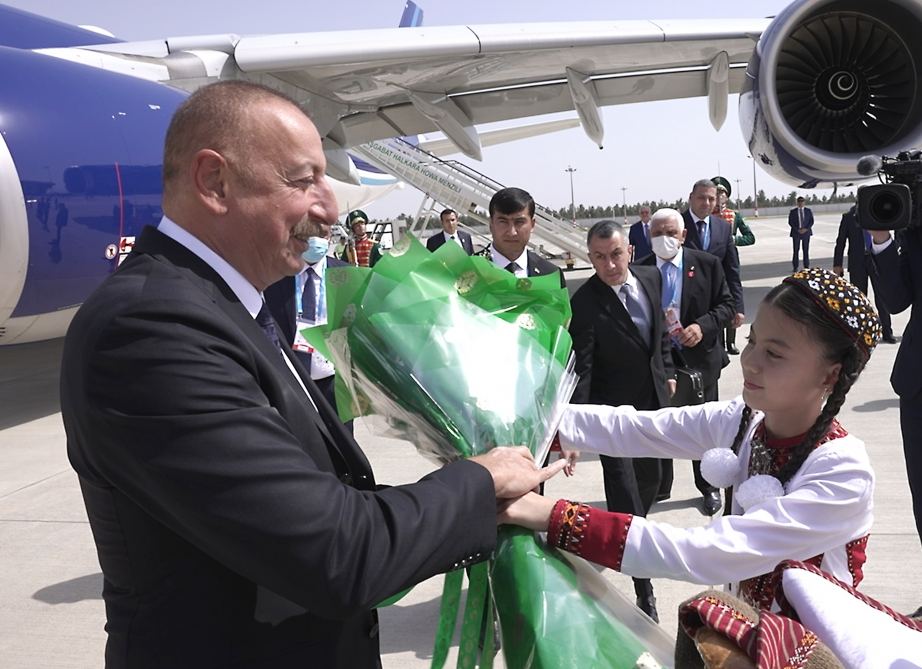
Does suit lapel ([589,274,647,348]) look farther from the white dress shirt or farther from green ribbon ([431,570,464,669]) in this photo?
green ribbon ([431,570,464,669])

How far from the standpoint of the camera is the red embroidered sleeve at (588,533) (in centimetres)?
138

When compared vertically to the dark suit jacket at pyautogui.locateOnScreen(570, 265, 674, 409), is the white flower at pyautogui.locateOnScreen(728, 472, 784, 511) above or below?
above

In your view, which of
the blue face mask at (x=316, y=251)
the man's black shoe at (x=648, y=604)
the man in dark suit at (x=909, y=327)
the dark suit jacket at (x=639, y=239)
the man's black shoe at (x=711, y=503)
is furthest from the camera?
the dark suit jacket at (x=639, y=239)

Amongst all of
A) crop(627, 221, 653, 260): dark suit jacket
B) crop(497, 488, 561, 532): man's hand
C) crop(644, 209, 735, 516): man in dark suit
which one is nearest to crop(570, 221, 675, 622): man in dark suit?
crop(644, 209, 735, 516): man in dark suit

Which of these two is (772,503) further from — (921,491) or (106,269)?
(106,269)

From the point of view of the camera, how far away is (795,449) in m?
1.62

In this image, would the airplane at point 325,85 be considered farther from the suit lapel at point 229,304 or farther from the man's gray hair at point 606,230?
the suit lapel at point 229,304

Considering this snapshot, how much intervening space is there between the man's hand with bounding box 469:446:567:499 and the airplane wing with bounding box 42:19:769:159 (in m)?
6.48

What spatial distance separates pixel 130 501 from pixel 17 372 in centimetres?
869

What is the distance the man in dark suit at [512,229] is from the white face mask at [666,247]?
88 centimetres

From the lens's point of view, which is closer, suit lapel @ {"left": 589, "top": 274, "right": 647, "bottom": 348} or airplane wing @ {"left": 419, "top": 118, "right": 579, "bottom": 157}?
suit lapel @ {"left": 589, "top": 274, "right": 647, "bottom": 348}

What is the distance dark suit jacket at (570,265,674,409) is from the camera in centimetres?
376

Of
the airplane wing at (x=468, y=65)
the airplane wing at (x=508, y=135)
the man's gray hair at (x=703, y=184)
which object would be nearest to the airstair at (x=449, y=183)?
the airplane wing at (x=508, y=135)

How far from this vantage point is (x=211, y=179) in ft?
4.07
